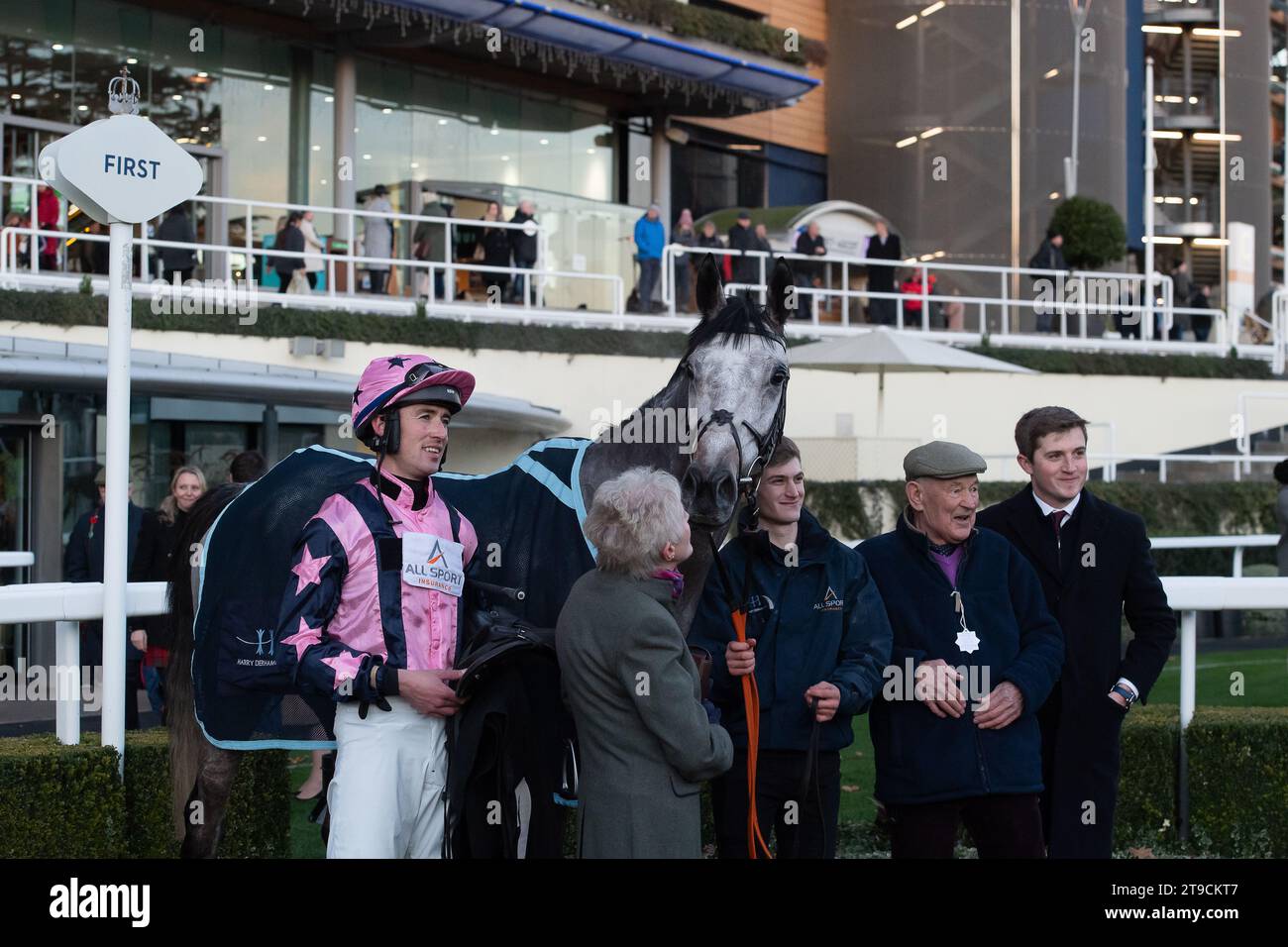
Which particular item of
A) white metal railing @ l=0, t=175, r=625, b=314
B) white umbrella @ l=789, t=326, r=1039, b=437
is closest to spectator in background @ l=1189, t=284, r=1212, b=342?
white umbrella @ l=789, t=326, r=1039, b=437

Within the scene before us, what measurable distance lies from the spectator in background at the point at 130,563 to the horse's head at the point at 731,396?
3914 millimetres

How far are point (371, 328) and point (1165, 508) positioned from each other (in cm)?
834

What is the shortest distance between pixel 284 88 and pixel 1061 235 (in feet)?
36.7

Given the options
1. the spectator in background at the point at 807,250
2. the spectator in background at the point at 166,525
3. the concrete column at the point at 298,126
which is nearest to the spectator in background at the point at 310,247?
the concrete column at the point at 298,126

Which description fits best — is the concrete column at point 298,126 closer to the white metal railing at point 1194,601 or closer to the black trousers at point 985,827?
the white metal railing at point 1194,601

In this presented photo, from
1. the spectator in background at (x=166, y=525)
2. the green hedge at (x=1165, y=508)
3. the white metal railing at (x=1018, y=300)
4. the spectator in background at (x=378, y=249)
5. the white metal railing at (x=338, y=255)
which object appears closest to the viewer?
the spectator in background at (x=166, y=525)

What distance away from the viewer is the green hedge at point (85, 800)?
442 centimetres

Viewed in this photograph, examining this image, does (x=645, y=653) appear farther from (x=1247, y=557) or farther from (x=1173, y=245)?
(x=1173, y=245)

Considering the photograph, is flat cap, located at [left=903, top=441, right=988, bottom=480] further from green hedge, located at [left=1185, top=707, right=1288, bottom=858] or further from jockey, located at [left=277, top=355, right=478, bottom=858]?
green hedge, located at [left=1185, top=707, right=1288, bottom=858]

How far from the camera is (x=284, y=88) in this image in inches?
802

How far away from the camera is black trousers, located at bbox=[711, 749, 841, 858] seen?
422cm

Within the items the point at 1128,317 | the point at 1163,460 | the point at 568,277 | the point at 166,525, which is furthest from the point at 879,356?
the point at 1128,317

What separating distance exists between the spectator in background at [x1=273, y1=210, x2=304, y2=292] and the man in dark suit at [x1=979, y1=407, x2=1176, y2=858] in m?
11.5

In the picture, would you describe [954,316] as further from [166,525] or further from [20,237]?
[166,525]
